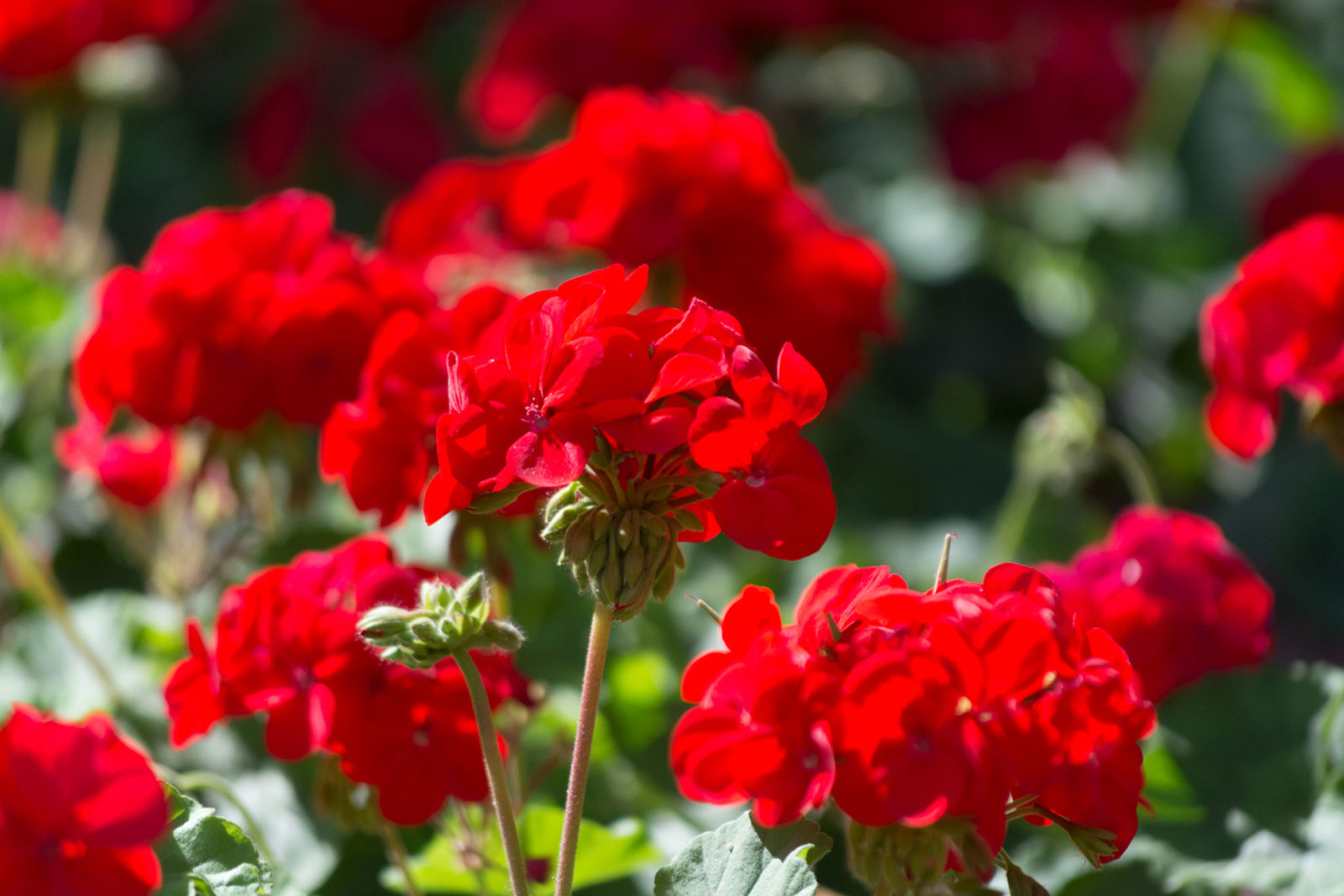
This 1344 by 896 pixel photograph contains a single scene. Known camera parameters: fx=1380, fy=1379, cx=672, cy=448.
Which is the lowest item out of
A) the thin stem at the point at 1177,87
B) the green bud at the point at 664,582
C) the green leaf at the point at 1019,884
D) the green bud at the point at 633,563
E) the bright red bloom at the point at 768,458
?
the thin stem at the point at 1177,87

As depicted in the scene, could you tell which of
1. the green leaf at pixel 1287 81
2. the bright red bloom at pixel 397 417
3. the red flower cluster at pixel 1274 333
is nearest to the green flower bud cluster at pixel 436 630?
the bright red bloom at pixel 397 417

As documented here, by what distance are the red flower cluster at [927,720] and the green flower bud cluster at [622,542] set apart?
6cm

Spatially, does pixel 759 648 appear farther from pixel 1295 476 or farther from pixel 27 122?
pixel 27 122

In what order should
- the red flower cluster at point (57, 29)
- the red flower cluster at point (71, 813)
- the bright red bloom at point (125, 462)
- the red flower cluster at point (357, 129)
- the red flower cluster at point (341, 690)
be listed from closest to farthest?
1. the red flower cluster at point (71, 813)
2. the red flower cluster at point (341, 690)
3. the bright red bloom at point (125, 462)
4. the red flower cluster at point (57, 29)
5. the red flower cluster at point (357, 129)

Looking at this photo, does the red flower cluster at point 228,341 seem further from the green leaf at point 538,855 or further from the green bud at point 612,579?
the green bud at point 612,579

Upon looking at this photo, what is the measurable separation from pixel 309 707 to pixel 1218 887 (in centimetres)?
62

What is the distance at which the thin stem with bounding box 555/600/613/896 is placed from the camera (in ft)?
2.23

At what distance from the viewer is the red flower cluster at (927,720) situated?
2.00 feet

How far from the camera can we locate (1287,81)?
2.54 meters

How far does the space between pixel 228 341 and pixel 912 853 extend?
64 centimetres

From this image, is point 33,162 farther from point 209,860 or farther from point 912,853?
point 912,853

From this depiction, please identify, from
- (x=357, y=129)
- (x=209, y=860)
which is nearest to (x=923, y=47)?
(x=357, y=129)

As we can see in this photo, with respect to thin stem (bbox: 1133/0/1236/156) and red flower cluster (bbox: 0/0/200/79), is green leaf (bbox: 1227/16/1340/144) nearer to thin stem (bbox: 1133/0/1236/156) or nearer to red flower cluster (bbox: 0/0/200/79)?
thin stem (bbox: 1133/0/1236/156)

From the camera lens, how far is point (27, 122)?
8.59ft
